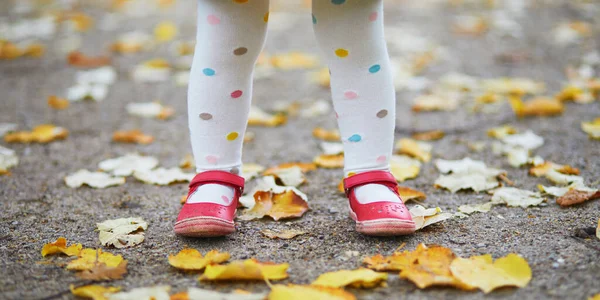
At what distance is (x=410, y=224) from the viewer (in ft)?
3.91

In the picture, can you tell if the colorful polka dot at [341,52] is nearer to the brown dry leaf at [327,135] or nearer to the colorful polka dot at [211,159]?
the colorful polka dot at [211,159]

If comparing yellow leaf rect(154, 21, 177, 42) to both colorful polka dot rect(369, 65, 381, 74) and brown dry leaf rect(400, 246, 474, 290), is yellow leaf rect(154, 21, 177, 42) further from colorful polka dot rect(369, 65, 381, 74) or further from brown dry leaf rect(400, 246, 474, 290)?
brown dry leaf rect(400, 246, 474, 290)

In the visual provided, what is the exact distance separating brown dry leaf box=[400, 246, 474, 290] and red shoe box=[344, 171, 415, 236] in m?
0.10

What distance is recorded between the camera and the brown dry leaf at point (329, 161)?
5.76 feet

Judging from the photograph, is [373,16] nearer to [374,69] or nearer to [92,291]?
[374,69]

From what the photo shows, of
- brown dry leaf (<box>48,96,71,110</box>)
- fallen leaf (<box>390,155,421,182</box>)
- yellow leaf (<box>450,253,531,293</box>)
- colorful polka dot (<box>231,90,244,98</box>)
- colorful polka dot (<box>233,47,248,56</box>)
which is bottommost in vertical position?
yellow leaf (<box>450,253,531,293</box>)

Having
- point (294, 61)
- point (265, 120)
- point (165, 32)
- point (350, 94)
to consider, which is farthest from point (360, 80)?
point (165, 32)

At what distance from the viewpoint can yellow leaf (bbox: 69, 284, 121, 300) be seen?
98 centimetres

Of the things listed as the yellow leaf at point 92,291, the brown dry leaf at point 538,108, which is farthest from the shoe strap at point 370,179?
the brown dry leaf at point 538,108

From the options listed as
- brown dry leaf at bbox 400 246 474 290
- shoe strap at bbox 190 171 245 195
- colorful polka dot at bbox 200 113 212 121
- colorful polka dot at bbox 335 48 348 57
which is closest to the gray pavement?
brown dry leaf at bbox 400 246 474 290

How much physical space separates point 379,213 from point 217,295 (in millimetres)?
408

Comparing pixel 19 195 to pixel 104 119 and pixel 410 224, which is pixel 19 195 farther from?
pixel 410 224

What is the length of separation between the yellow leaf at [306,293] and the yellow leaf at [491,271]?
0.22 meters

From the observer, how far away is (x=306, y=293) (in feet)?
3.10
